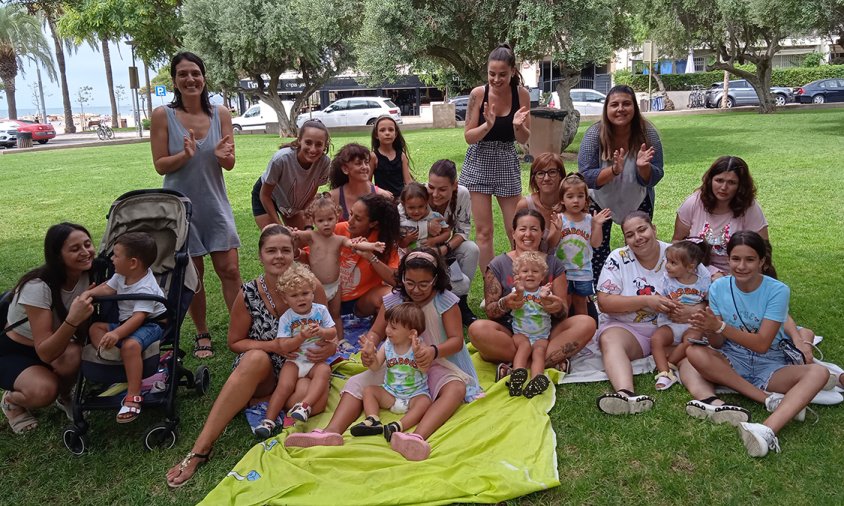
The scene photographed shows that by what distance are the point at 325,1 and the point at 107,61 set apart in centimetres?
3141

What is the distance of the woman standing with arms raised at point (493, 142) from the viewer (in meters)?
5.26

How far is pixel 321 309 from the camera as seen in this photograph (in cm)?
391

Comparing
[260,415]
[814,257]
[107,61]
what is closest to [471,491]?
[260,415]

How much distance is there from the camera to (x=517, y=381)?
12.9ft

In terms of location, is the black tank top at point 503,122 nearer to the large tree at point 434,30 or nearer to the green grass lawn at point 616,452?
the green grass lawn at point 616,452

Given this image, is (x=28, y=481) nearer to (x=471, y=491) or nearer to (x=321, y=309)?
(x=321, y=309)

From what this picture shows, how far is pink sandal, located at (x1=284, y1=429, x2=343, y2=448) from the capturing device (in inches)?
133

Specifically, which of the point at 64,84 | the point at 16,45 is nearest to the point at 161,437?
the point at 64,84

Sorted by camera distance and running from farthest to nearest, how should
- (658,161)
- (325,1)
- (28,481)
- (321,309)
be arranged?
(325,1), (658,161), (321,309), (28,481)

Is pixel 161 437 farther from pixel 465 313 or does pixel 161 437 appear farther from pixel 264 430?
pixel 465 313

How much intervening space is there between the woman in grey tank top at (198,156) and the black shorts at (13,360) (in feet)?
3.92

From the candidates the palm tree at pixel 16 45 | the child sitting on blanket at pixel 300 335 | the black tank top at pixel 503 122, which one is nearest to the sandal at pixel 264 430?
the child sitting on blanket at pixel 300 335

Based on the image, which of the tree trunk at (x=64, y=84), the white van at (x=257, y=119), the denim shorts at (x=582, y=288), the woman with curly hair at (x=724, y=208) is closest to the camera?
the woman with curly hair at (x=724, y=208)

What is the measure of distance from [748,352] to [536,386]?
1.23 meters
